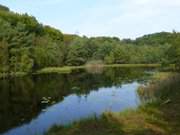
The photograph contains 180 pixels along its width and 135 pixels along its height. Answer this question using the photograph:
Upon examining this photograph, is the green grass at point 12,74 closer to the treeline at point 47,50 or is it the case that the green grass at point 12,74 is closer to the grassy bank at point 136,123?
the treeline at point 47,50

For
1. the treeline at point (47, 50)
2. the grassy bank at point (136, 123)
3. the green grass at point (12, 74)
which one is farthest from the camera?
the treeline at point (47, 50)

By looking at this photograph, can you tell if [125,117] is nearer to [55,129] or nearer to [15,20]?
[55,129]

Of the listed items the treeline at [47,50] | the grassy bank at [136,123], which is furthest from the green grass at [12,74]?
the grassy bank at [136,123]

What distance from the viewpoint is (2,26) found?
2435 inches

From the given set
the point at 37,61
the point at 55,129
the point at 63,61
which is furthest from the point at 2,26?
the point at 55,129

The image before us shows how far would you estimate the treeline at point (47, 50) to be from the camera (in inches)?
2329

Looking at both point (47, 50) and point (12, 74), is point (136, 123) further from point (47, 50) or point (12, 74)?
point (47, 50)

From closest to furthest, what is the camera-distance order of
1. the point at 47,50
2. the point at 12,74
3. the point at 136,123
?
the point at 136,123 → the point at 12,74 → the point at 47,50

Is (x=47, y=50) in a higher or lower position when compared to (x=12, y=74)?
higher

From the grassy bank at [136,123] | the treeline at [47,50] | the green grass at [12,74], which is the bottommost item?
the green grass at [12,74]

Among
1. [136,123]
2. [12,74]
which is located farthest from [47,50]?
[136,123]

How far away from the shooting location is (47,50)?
74.5m

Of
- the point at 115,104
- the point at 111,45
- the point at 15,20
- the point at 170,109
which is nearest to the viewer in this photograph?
the point at 170,109

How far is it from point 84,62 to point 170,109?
79.0 m
